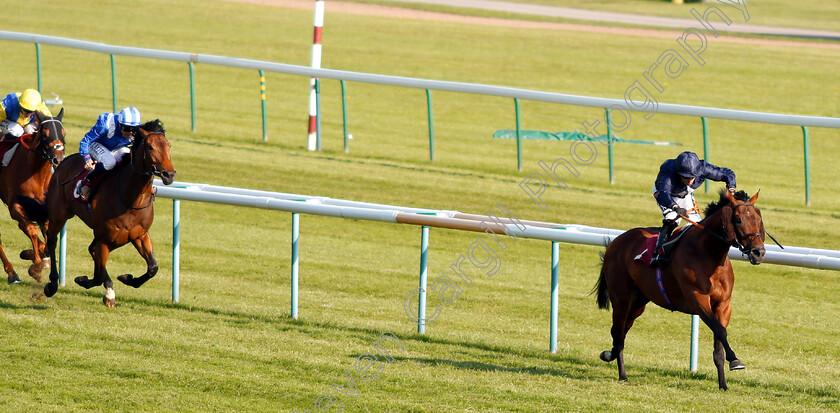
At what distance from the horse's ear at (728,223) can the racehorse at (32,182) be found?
17.4ft

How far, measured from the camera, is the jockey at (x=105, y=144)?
759 cm

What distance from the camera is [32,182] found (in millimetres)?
8758

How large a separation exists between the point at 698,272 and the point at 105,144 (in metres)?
4.30

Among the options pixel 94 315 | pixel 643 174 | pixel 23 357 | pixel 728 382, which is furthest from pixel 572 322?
pixel 643 174

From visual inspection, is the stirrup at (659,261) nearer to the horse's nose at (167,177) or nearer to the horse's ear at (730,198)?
the horse's ear at (730,198)

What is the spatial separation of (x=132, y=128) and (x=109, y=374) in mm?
2081

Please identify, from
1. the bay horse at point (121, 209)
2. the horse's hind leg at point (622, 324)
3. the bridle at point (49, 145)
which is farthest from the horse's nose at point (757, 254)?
the bridle at point (49, 145)

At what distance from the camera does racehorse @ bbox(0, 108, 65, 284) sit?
8539mm

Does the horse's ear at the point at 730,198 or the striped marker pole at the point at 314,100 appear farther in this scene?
the striped marker pole at the point at 314,100

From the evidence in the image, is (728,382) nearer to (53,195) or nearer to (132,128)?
(132,128)

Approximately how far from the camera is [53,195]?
8078mm

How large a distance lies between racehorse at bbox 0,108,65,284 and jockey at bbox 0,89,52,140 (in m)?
0.12

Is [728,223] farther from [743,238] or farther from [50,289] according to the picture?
[50,289]

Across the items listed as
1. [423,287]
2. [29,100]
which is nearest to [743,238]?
[423,287]
